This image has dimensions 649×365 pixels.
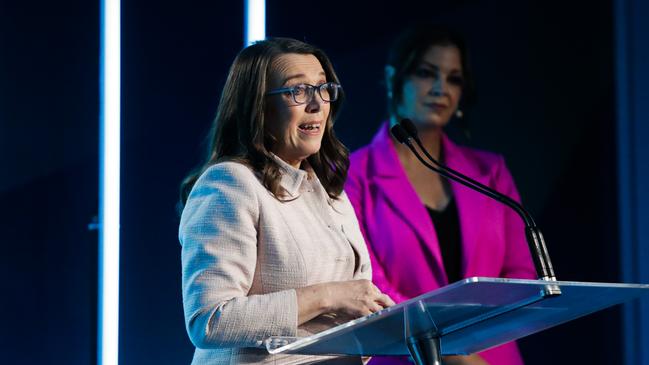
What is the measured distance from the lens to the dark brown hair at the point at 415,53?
3.14 metres

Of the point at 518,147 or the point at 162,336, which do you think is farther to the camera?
the point at 518,147

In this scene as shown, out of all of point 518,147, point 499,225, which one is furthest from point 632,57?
point 499,225

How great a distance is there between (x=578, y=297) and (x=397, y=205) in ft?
4.59

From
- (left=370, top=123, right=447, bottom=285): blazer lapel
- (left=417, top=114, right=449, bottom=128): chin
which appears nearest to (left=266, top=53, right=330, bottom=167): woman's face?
(left=370, top=123, right=447, bottom=285): blazer lapel

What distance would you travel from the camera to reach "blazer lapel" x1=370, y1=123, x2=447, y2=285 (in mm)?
2881

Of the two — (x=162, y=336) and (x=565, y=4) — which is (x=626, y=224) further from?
(x=162, y=336)

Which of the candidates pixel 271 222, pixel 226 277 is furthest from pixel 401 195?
pixel 226 277

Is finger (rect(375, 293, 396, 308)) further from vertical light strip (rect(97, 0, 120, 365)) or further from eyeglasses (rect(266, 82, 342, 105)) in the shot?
vertical light strip (rect(97, 0, 120, 365))

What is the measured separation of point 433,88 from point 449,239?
0.50m

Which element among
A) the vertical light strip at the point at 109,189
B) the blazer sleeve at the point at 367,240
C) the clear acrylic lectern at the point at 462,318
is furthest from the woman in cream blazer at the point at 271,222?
the vertical light strip at the point at 109,189

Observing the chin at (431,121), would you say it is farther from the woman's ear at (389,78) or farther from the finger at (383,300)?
the finger at (383,300)

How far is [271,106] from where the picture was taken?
1967mm

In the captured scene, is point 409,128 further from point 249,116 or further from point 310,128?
point 249,116

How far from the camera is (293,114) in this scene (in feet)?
6.38
